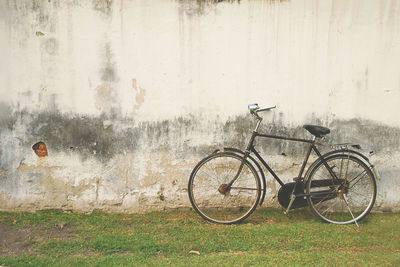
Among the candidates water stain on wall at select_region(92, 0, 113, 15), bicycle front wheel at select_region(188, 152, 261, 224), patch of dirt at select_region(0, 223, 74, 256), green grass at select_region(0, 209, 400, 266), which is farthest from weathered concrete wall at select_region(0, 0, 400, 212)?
patch of dirt at select_region(0, 223, 74, 256)

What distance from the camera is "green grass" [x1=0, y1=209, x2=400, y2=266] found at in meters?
3.67

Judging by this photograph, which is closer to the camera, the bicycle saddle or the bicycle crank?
the bicycle saddle

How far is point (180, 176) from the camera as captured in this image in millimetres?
4805

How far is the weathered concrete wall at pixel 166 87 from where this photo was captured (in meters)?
4.59

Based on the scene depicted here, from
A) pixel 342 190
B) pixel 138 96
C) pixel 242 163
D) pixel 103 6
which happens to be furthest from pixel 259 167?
pixel 103 6

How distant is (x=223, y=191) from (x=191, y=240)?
2.46ft

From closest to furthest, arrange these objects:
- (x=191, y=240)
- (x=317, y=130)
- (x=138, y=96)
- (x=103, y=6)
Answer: (x=191, y=240), (x=317, y=130), (x=103, y=6), (x=138, y=96)

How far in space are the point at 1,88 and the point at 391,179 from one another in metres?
4.99

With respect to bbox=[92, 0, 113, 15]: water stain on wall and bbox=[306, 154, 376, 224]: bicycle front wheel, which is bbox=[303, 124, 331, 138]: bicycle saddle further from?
bbox=[92, 0, 113, 15]: water stain on wall

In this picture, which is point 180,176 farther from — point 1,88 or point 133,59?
point 1,88

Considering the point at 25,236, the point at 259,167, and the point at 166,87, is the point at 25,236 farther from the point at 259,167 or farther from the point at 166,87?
the point at 259,167

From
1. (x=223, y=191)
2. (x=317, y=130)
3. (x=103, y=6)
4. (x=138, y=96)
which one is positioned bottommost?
(x=223, y=191)

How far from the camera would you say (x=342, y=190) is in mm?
4586

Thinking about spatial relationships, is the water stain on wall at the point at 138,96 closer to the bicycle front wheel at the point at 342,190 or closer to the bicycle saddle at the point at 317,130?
the bicycle saddle at the point at 317,130
